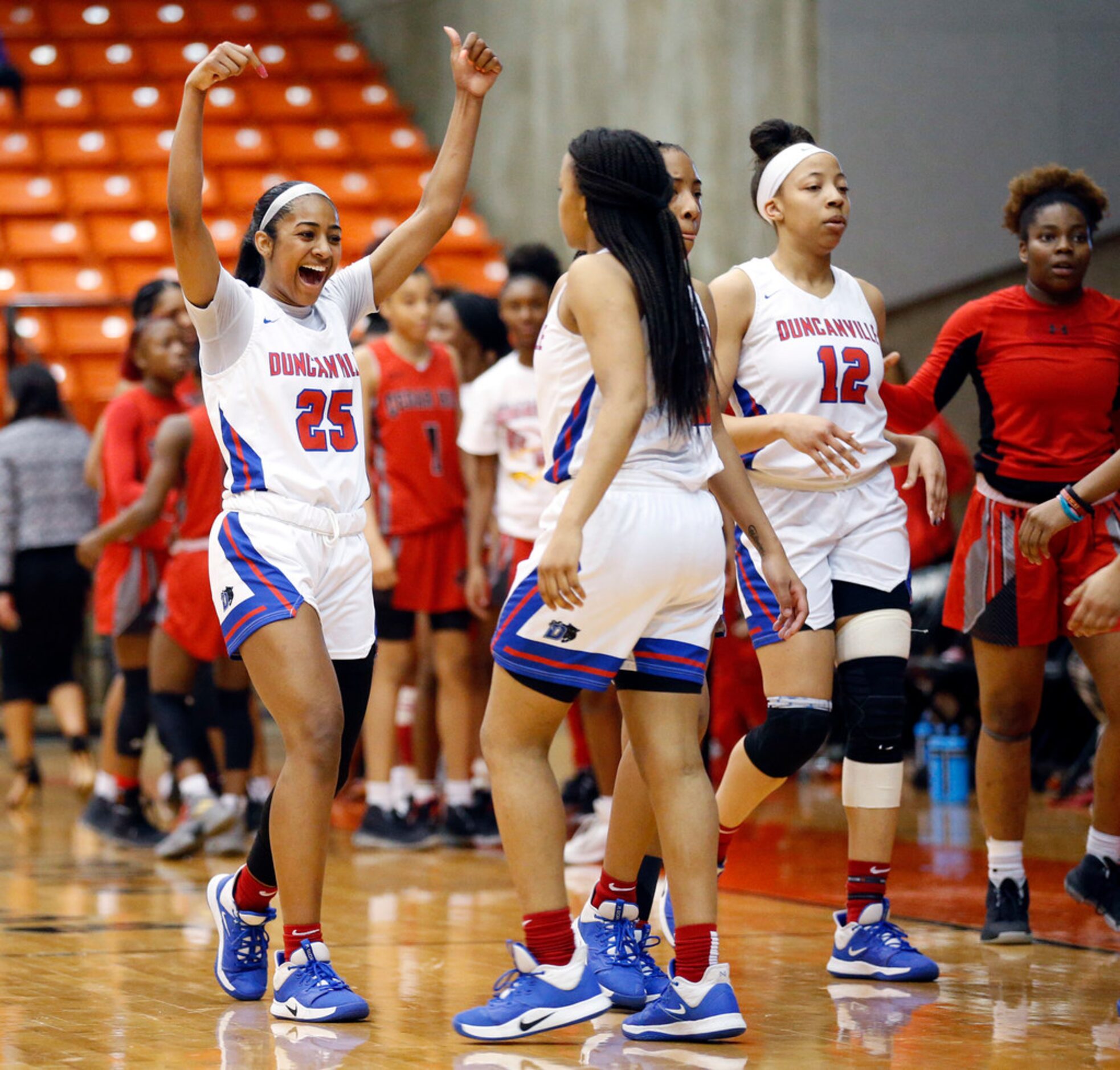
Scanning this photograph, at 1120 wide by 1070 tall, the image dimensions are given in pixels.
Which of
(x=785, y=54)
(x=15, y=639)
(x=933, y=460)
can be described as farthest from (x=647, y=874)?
(x=785, y=54)

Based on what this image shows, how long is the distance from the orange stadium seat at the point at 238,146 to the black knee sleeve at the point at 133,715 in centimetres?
624

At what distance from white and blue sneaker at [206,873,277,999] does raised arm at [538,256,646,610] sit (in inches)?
44.8

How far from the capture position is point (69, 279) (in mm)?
11109

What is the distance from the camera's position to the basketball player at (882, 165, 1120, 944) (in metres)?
4.54

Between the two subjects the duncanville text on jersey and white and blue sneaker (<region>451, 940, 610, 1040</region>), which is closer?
white and blue sneaker (<region>451, 940, 610, 1040</region>)

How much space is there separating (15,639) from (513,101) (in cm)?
592

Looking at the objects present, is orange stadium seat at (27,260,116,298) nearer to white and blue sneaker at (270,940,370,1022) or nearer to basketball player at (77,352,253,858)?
basketball player at (77,352,253,858)

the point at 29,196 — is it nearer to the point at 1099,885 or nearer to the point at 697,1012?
the point at 1099,885

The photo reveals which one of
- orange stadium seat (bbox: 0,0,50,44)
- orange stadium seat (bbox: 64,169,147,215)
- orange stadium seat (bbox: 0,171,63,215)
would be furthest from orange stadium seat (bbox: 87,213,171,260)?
orange stadium seat (bbox: 0,0,50,44)

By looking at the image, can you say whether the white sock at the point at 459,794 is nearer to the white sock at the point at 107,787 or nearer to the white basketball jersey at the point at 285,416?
the white sock at the point at 107,787

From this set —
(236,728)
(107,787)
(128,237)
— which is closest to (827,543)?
(236,728)

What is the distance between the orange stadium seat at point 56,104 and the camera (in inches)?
498

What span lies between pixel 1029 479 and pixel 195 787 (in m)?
3.27

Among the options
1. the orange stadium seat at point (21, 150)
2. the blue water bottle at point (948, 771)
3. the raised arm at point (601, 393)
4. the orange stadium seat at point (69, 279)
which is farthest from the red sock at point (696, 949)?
the orange stadium seat at point (21, 150)
